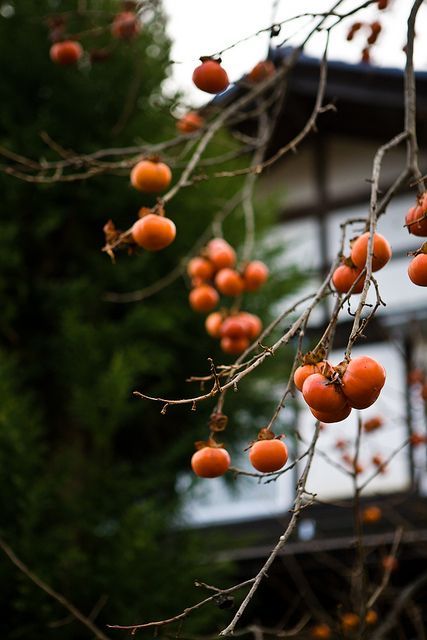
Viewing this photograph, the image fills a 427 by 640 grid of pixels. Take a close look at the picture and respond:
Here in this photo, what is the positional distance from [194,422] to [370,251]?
2.87 m

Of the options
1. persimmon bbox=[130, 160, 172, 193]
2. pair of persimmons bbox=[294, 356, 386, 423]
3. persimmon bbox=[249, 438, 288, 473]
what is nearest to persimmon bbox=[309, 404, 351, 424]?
pair of persimmons bbox=[294, 356, 386, 423]

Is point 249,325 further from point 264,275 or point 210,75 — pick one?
point 210,75

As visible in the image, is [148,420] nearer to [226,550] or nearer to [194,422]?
[194,422]

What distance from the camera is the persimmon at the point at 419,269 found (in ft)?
4.93

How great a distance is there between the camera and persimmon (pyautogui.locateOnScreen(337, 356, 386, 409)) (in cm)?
132

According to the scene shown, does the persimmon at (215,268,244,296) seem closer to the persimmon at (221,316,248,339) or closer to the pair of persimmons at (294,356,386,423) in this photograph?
the persimmon at (221,316,248,339)

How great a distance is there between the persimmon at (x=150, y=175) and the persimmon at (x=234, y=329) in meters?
0.58

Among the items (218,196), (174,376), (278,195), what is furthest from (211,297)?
(278,195)

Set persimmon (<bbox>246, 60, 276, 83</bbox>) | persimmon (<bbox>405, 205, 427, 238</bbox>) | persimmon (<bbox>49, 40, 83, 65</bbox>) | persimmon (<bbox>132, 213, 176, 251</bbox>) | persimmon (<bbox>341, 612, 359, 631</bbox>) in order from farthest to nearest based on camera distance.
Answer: persimmon (<bbox>341, 612, 359, 631</bbox>)
persimmon (<bbox>49, 40, 83, 65</bbox>)
persimmon (<bbox>246, 60, 276, 83</bbox>)
persimmon (<bbox>132, 213, 176, 251</bbox>)
persimmon (<bbox>405, 205, 427, 238</bbox>)

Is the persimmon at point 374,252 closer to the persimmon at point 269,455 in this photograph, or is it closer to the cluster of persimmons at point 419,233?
the cluster of persimmons at point 419,233

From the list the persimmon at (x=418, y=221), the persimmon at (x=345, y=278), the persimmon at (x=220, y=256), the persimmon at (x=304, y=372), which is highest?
the persimmon at (x=220, y=256)

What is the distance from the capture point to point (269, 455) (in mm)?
1584

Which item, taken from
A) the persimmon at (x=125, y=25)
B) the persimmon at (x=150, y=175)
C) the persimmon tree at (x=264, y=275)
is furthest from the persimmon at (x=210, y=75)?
the persimmon at (x=125, y=25)

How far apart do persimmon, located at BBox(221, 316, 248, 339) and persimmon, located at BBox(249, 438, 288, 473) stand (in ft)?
2.91
